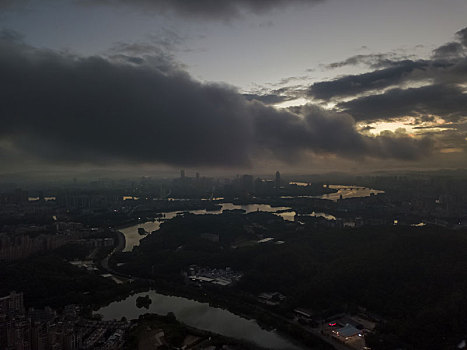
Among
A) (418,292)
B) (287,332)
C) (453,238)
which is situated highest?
(453,238)

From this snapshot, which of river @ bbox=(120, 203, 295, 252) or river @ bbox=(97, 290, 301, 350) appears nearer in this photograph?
river @ bbox=(97, 290, 301, 350)

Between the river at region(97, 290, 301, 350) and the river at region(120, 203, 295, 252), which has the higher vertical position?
the river at region(120, 203, 295, 252)

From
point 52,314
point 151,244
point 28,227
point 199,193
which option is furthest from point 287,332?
point 199,193

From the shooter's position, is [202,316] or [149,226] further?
[149,226]

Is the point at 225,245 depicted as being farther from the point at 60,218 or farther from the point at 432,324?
the point at 60,218

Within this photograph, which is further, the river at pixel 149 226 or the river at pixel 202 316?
the river at pixel 149 226

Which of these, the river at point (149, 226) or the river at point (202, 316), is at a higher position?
the river at point (149, 226)

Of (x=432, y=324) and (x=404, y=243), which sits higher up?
(x=404, y=243)

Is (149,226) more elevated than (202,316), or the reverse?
(149,226)
